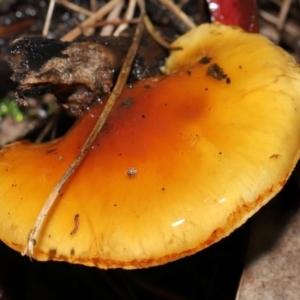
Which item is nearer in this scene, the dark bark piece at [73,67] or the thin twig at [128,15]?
the dark bark piece at [73,67]

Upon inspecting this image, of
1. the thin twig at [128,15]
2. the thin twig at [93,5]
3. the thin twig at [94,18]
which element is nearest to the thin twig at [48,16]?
the thin twig at [94,18]

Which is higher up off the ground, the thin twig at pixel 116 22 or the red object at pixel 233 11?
the red object at pixel 233 11

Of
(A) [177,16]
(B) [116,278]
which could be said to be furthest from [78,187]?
(A) [177,16]

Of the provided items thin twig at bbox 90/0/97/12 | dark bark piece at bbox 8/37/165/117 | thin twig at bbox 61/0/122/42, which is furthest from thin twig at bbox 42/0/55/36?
dark bark piece at bbox 8/37/165/117

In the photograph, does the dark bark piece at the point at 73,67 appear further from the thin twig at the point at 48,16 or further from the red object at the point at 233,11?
the thin twig at the point at 48,16

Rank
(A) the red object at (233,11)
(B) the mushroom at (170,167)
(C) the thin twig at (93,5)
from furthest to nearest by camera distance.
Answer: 1. (C) the thin twig at (93,5)
2. (A) the red object at (233,11)
3. (B) the mushroom at (170,167)

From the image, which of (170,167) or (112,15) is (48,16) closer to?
(112,15)
